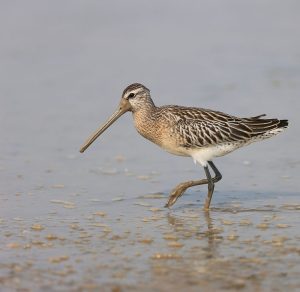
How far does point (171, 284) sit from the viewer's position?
797cm

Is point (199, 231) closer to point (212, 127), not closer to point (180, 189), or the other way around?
point (180, 189)

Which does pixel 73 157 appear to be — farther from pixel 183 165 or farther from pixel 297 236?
pixel 297 236

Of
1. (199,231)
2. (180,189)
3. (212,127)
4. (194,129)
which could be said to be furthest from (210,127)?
(199,231)

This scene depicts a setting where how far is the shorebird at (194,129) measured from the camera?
447 inches

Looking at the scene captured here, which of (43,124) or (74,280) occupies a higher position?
(43,124)

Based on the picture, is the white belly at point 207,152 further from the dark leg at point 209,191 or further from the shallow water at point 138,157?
the shallow water at point 138,157

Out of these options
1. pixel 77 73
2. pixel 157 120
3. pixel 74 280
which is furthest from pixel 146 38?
pixel 74 280

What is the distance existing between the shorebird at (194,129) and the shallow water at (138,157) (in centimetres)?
56

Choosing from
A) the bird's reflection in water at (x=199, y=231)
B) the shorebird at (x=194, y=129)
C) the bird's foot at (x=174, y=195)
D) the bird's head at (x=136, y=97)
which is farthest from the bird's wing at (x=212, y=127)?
the bird's reflection in water at (x=199, y=231)

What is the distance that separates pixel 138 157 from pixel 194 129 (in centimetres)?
187

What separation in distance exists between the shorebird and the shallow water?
1.85ft

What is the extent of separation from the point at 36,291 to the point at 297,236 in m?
2.92

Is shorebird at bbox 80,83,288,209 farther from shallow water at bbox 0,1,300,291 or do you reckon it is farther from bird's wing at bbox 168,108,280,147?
shallow water at bbox 0,1,300,291

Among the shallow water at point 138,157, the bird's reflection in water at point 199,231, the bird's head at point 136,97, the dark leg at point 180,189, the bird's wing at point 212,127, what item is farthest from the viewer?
the bird's head at point 136,97
